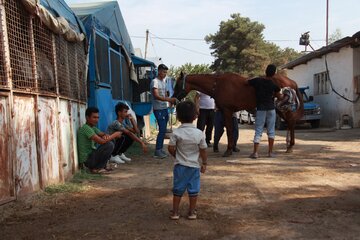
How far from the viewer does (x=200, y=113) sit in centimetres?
994

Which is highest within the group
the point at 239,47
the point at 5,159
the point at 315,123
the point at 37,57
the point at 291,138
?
the point at 239,47

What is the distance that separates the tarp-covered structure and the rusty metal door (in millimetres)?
3544

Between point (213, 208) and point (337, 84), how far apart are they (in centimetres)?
1533

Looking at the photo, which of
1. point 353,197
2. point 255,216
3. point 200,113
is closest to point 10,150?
point 255,216

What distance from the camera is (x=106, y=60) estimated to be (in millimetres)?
8617

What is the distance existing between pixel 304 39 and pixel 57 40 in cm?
1995

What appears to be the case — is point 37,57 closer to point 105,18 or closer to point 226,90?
point 105,18

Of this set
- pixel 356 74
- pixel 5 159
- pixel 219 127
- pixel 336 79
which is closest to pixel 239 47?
pixel 336 79

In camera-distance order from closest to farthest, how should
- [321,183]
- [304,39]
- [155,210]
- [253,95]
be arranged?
[155,210] → [321,183] → [253,95] → [304,39]

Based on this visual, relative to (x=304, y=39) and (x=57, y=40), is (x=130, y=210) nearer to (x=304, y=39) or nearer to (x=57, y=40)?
(x=57, y=40)

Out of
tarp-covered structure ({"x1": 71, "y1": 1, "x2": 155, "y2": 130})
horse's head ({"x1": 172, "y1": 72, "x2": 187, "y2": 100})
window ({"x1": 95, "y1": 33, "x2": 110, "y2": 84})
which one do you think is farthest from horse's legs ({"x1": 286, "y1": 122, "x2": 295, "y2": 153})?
window ({"x1": 95, "y1": 33, "x2": 110, "y2": 84})

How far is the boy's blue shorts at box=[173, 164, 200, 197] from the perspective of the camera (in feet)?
13.1

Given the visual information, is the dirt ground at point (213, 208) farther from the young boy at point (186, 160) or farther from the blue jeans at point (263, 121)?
the blue jeans at point (263, 121)

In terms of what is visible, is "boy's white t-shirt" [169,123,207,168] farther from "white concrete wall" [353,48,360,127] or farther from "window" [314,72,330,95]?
"window" [314,72,330,95]
